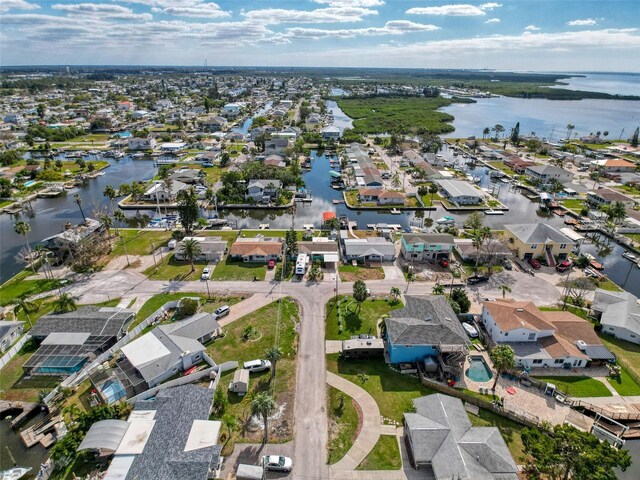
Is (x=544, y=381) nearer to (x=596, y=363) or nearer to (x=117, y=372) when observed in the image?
(x=596, y=363)

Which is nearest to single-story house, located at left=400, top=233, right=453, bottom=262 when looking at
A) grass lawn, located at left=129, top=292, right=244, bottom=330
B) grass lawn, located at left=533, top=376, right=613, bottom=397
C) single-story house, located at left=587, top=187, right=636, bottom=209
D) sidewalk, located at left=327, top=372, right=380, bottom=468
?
grass lawn, located at left=533, top=376, right=613, bottom=397

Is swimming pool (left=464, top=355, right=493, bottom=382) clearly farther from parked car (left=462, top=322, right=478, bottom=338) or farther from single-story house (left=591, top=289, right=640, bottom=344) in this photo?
single-story house (left=591, top=289, right=640, bottom=344)

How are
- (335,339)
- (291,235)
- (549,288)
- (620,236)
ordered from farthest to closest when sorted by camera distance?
(620,236)
(291,235)
(549,288)
(335,339)

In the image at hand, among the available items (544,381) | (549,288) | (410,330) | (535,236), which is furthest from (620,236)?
(410,330)

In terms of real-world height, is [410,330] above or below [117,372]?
above

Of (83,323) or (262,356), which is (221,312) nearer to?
(262,356)

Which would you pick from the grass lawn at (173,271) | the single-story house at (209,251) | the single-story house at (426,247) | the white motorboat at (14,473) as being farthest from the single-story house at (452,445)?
the single-story house at (209,251)

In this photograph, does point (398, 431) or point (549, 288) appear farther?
point (549, 288)
